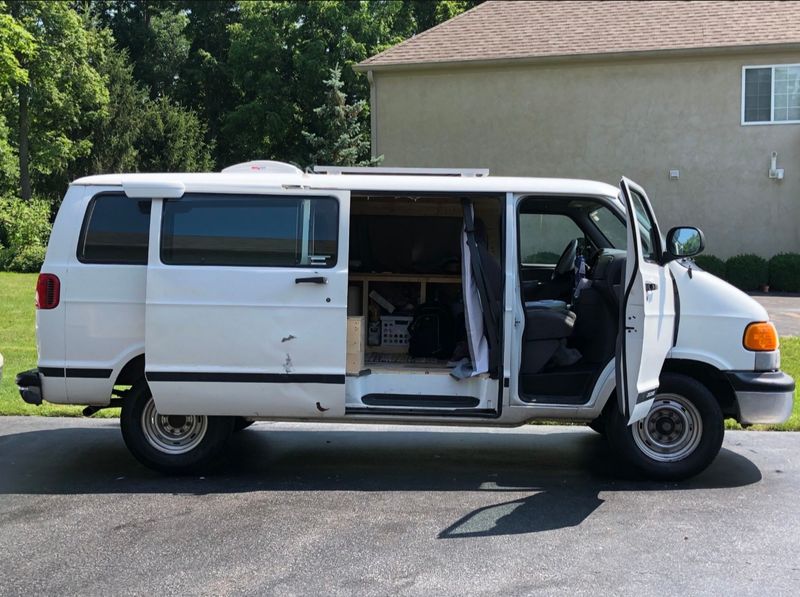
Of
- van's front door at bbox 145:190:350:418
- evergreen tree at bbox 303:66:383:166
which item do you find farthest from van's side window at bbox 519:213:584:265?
evergreen tree at bbox 303:66:383:166

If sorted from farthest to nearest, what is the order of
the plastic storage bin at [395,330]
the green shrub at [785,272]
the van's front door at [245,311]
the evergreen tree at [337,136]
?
1. the evergreen tree at [337,136]
2. the green shrub at [785,272]
3. the plastic storage bin at [395,330]
4. the van's front door at [245,311]

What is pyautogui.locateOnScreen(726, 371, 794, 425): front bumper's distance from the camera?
584cm

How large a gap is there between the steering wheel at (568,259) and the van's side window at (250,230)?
219 centimetres

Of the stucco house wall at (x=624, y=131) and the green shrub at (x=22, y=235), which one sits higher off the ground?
the stucco house wall at (x=624, y=131)

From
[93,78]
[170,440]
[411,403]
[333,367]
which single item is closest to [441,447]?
[411,403]

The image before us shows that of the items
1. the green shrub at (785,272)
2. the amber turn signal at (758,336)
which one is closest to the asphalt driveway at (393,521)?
the amber turn signal at (758,336)

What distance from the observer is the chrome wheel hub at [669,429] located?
596 cm

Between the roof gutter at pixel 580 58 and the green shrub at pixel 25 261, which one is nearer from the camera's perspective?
the roof gutter at pixel 580 58

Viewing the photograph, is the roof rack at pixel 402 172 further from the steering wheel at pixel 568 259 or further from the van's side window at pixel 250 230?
the steering wheel at pixel 568 259

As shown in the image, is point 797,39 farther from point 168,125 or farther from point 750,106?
point 168,125

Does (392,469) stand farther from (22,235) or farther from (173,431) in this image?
(22,235)

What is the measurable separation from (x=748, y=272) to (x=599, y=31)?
295 inches

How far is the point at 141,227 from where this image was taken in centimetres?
596

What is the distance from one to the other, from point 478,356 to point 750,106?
57.7ft
